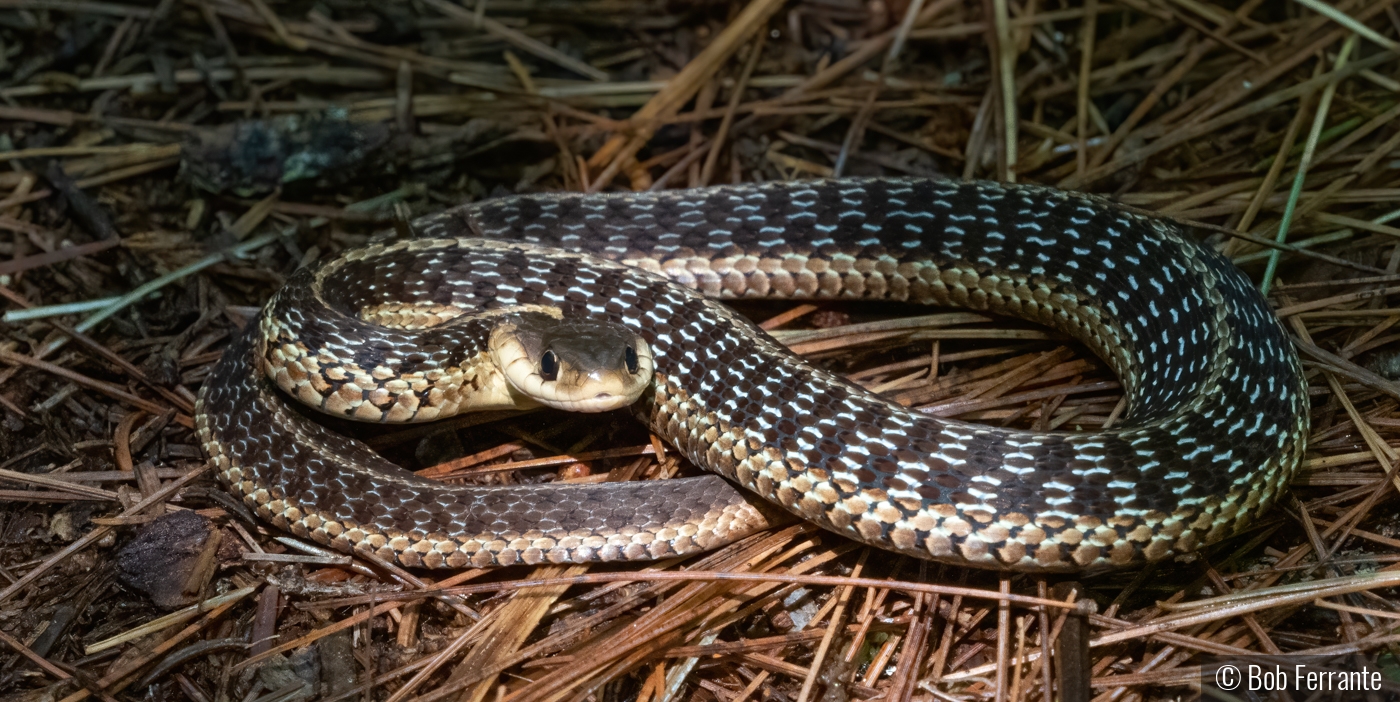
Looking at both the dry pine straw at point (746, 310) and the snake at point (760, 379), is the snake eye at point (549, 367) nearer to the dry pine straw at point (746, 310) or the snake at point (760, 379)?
the snake at point (760, 379)

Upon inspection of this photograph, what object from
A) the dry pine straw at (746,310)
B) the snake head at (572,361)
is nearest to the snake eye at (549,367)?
the snake head at (572,361)

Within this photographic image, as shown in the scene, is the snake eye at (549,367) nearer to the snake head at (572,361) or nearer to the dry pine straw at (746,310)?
the snake head at (572,361)

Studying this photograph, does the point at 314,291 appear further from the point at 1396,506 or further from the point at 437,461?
the point at 1396,506

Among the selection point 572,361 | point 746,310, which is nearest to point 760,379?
point 572,361

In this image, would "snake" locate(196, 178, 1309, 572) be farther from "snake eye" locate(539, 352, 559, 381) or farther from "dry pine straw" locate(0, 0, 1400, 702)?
"dry pine straw" locate(0, 0, 1400, 702)

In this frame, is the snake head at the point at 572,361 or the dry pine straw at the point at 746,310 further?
the snake head at the point at 572,361

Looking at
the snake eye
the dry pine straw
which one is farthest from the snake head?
the dry pine straw

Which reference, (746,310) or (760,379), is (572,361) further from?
(746,310)
